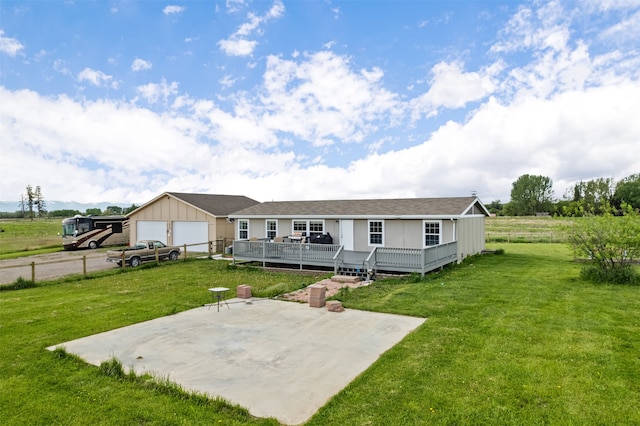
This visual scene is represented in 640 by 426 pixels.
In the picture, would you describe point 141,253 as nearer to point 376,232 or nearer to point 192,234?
point 192,234

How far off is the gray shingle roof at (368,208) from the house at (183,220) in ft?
11.7

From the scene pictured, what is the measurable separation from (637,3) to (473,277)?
12.3m

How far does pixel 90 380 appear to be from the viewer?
601 centimetres

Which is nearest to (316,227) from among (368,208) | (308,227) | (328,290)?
(308,227)

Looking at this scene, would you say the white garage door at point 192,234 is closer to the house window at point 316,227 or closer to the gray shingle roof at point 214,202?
the gray shingle roof at point 214,202

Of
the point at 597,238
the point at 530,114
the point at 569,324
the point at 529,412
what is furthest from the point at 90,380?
the point at 530,114

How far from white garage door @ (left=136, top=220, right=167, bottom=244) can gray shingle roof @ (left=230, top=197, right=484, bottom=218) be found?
8.16 meters

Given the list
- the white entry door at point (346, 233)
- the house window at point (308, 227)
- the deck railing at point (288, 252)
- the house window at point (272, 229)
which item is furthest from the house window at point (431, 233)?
the house window at point (272, 229)

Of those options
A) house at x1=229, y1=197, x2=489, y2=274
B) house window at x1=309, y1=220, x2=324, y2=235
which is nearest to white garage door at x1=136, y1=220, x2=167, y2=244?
house at x1=229, y1=197, x2=489, y2=274

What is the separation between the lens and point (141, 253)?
67.3 feet

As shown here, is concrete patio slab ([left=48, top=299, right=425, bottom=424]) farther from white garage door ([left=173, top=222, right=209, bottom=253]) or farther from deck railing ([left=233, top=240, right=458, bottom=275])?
white garage door ([left=173, top=222, right=209, bottom=253])

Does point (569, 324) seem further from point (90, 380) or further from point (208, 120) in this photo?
point (208, 120)

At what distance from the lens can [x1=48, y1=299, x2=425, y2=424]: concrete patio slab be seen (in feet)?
18.3

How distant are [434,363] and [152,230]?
27.2 meters
